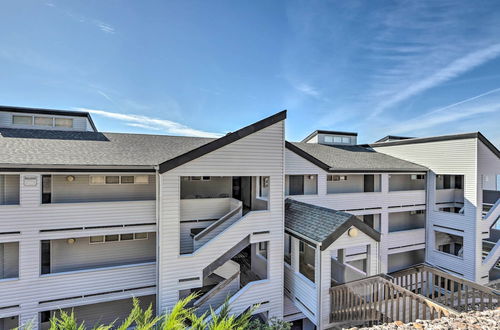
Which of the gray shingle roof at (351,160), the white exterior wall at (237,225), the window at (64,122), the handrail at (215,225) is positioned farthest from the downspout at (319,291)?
the window at (64,122)

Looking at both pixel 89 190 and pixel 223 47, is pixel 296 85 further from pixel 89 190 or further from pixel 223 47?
pixel 89 190

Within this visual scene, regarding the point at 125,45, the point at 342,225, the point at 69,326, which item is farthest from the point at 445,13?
the point at 69,326

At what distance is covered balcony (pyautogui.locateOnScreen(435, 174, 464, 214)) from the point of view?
15.6m

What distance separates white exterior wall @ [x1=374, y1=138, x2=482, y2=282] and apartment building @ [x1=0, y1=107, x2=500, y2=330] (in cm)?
20

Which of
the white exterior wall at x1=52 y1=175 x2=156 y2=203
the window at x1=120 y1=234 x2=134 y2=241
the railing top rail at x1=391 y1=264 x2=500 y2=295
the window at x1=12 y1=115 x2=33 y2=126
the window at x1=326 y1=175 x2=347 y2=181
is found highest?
the window at x1=12 y1=115 x2=33 y2=126

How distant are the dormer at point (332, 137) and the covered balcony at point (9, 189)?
18303 millimetres

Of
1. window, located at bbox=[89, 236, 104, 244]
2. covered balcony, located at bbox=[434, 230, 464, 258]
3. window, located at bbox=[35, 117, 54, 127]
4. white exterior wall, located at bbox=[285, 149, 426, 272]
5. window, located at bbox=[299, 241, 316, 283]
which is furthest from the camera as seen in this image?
covered balcony, located at bbox=[434, 230, 464, 258]

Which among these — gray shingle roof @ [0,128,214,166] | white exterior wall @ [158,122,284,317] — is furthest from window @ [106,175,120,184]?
white exterior wall @ [158,122,284,317]

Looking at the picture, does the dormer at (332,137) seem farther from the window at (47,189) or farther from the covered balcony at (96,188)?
the window at (47,189)

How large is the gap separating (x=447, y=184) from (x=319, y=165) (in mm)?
11901

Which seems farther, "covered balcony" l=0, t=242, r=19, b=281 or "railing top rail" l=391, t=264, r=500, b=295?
"covered balcony" l=0, t=242, r=19, b=281

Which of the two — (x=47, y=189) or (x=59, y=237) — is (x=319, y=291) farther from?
(x=47, y=189)

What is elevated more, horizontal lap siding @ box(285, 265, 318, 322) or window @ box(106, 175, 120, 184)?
window @ box(106, 175, 120, 184)

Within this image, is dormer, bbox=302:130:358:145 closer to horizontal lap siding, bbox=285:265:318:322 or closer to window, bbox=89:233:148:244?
horizontal lap siding, bbox=285:265:318:322
